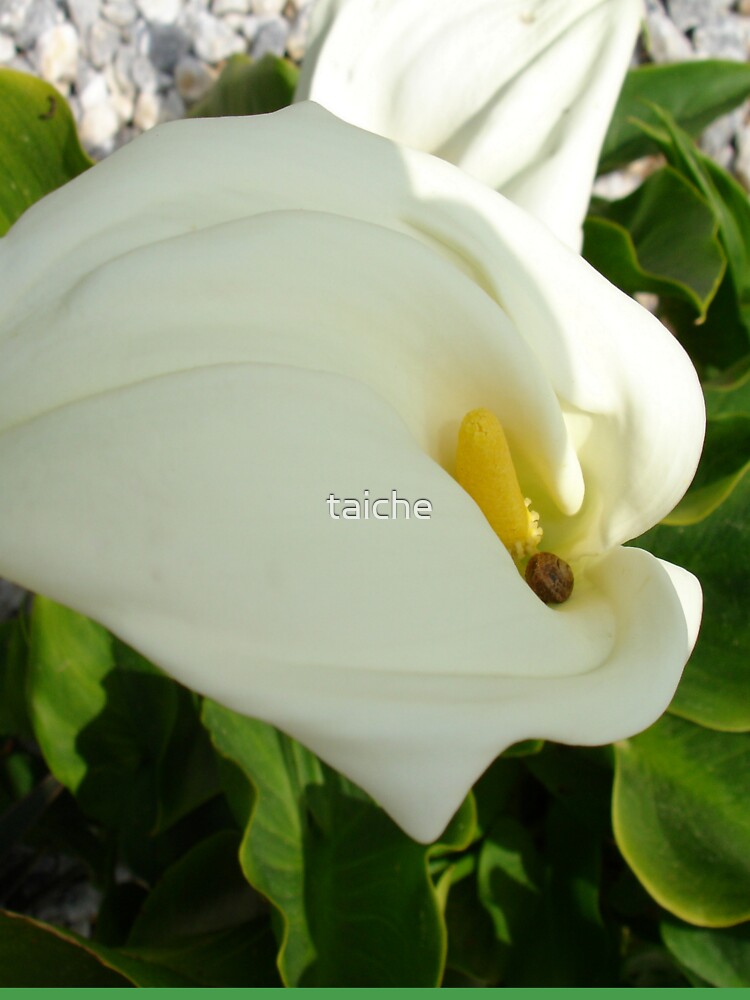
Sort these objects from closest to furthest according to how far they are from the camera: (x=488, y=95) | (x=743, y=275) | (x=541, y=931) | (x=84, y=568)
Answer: (x=84, y=568), (x=488, y=95), (x=541, y=931), (x=743, y=275)

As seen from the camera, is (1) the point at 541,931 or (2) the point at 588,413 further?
(1) the point at 541,931

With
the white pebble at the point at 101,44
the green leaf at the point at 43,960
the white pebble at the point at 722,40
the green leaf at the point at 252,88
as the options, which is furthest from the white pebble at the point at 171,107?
the green leaf at the point at 43,960

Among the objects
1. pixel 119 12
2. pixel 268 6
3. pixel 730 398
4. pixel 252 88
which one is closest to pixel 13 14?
pixel 119 12

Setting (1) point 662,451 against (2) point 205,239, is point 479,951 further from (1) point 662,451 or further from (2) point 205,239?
(2) point 205,239

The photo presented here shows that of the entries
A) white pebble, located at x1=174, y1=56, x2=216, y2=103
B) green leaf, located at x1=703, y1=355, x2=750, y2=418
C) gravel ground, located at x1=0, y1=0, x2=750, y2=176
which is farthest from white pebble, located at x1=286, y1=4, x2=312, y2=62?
green leaf, located at x1=703, y1=355, x2=750, y2=418

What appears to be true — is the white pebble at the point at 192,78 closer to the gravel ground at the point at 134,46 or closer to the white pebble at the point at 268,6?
the gravel ground at the point at 134,46

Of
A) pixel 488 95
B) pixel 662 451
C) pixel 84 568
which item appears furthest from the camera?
pixel 488 95

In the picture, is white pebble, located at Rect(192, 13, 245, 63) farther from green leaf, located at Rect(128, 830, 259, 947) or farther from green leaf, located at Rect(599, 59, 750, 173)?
green leaf, located at Rect(128, 830, 259, 947)

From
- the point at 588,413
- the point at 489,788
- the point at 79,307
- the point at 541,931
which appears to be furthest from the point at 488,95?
the point at 541,931
